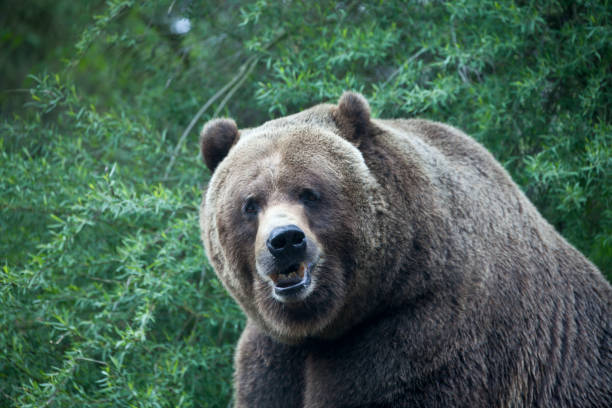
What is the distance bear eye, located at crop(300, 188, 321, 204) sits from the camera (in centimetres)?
336

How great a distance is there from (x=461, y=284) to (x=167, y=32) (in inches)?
181

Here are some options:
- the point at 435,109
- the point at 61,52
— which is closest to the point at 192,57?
the point at 61,52

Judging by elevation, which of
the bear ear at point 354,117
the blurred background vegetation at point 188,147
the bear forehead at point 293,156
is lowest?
the blurred background vegetation at point 188,147

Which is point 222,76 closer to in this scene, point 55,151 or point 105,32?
point 105,32

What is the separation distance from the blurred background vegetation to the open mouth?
142 cm

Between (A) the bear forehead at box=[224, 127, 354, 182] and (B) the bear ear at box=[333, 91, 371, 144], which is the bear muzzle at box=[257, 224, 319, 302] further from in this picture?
(B) the bear ear at box=[333, 91, 371, 144]

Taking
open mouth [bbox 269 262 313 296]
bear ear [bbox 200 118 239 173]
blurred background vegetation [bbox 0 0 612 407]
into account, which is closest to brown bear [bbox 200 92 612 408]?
open mouth [bbox 269 262 313 296]

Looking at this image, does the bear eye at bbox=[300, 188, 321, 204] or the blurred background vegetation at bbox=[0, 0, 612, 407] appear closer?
the bear eye at bbox=[300, 188, 321, 204]

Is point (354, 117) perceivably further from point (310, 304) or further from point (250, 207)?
point (310, 304)

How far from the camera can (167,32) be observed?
6.61m

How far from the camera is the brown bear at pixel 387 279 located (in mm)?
3264

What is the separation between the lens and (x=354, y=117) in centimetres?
365

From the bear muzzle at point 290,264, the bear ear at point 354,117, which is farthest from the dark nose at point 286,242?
the bear ear at point 354,117

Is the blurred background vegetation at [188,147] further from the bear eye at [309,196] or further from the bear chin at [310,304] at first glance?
the bear eye at [309,196]
